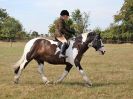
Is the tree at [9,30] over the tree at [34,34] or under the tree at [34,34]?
over

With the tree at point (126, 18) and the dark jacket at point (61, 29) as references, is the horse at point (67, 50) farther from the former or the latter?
the tree at point (126, 18)

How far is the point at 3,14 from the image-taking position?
13775 cm

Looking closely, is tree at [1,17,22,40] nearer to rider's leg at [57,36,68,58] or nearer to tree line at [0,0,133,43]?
tree line at [0,0,133,43]

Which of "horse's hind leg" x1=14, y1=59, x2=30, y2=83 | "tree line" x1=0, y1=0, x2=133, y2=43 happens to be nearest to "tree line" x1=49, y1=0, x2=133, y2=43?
"tree line" x1=0, y1=0, x2=133, y2=43

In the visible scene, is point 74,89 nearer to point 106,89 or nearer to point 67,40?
point 106,89

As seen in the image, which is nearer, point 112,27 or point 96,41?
point 96,41

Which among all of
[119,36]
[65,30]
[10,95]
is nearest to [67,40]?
[65,30]

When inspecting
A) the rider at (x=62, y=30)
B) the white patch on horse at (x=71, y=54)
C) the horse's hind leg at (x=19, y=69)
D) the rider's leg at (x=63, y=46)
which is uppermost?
the rider at (x=62, y=30)

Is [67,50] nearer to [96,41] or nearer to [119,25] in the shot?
[96,41]

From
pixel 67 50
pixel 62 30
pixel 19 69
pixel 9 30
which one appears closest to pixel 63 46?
pixel 67 50

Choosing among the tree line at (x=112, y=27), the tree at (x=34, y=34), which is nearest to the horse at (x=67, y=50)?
the tree line at (x=112, y=27)

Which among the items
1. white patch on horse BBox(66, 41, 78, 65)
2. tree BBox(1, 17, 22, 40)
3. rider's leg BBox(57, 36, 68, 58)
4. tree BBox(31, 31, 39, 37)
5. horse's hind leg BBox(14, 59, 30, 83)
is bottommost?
tree BBox(31, 31, 39, 37)

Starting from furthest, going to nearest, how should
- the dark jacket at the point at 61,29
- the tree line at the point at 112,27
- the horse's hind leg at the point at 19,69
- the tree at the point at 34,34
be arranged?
the tree at the point at 34,34
the tree line at the point at 112,27
the horse's hind leg at the point at 19,69
the dark jacket at the point at 61,29

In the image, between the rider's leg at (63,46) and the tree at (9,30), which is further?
the tree at (9,30)
